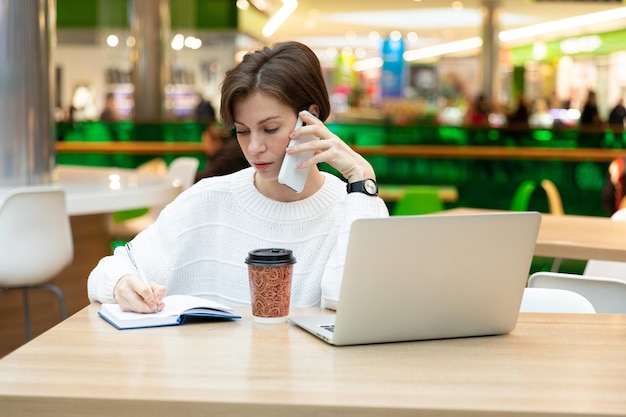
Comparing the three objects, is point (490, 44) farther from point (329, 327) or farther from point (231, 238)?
point (329, 327)

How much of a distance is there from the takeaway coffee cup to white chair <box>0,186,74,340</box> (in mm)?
2457

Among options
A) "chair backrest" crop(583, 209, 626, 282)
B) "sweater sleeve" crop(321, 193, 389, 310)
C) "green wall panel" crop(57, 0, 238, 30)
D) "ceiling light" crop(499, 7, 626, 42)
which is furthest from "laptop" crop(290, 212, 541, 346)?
"ceiling light" crop(499, 7, 626, 42)

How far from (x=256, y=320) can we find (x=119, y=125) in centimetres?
975

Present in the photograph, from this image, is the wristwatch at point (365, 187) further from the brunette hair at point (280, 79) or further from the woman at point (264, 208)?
the brunette hair at point (280, 79)

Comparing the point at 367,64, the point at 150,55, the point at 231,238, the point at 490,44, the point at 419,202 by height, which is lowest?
the point at 419,202

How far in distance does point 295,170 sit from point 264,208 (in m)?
0.19

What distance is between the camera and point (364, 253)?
5.28 ft

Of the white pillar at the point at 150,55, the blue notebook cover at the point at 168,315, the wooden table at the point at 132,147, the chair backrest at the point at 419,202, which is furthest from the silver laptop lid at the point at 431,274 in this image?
the white pillar at the point at 150,55

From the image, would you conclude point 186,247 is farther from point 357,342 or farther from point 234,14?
point 234,14

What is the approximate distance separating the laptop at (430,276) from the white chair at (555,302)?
540mm

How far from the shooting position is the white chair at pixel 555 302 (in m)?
2.29

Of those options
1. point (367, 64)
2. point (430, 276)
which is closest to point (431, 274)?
point (430, 276)

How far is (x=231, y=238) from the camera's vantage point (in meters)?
2.31

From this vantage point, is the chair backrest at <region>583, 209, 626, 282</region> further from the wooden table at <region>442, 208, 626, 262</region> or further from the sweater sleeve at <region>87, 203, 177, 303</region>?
the sweater sleeve at <region>87, 203, 177, 303</region>
